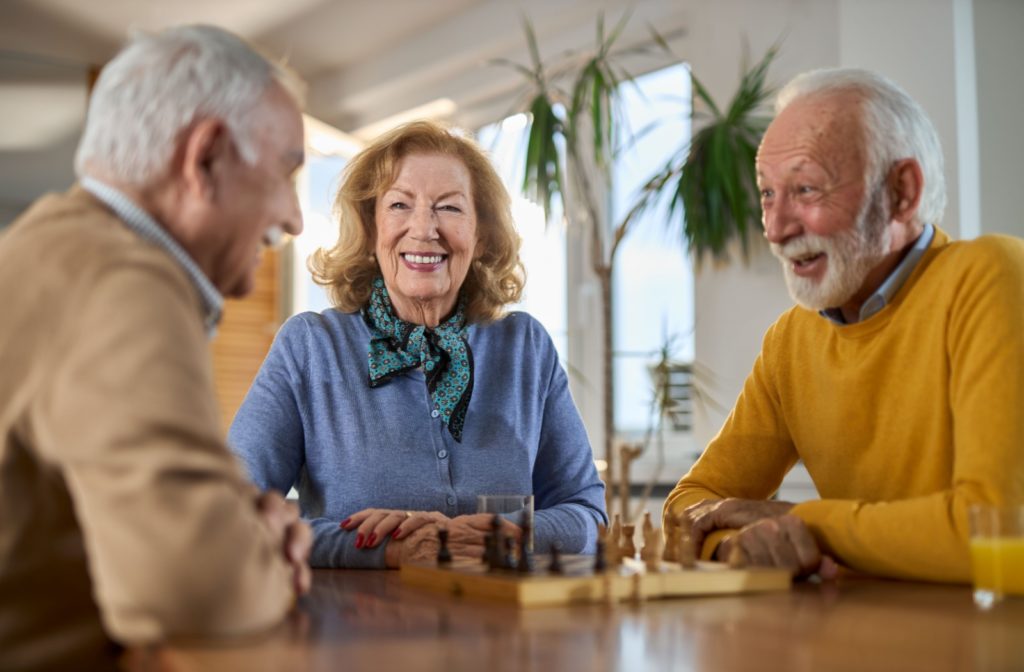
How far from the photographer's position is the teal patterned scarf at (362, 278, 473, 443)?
229 centimetres

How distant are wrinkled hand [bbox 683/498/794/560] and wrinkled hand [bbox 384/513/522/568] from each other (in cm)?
32

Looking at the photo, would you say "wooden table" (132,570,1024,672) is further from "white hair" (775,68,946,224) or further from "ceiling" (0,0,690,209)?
"ceiling" (0,0,690,209)

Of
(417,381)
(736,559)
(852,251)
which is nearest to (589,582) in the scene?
(736,559)

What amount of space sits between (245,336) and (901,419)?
593cm

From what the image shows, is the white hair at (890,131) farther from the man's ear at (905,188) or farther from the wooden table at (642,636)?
the wooden table at (642,636)

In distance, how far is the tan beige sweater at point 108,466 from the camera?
0.98 m

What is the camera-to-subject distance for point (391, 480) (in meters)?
2.20

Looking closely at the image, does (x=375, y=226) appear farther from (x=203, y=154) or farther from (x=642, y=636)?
(x=642, y=636)

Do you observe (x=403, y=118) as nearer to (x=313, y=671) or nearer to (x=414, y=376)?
(x=414, y=376)

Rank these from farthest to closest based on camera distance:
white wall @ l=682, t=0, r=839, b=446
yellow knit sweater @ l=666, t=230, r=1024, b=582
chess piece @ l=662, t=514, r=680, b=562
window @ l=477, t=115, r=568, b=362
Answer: window @ l=477, t=115, r=568, b=362, white wall @ l=682, t=0, r=839, b=446, chess piece @ l=662, t=514, r=680, b=562, yellow knit sweater @ l=666, t=230, r=1024, b=582

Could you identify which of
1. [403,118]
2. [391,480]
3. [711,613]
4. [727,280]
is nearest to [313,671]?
[711,613]

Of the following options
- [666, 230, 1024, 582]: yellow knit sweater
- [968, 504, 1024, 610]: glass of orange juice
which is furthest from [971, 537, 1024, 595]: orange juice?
[666, 230, 1024, 582]: yellow knit sweater

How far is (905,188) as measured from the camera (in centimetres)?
196

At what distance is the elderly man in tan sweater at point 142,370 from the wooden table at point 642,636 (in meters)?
0.07
